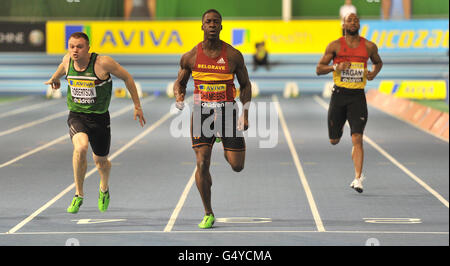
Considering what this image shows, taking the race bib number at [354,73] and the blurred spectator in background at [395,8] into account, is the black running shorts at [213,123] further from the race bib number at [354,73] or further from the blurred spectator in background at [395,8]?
the blurred spectator in background at [395,8]

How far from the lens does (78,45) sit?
25.0 ft

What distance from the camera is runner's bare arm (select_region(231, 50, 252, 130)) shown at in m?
7.58

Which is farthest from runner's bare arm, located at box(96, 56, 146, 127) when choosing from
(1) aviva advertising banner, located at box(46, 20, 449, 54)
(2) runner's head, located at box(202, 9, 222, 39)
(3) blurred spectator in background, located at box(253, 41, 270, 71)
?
(3) blurred spectator in background, located at box(253, 41, 270, 71)

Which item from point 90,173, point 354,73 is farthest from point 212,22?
point 90,173

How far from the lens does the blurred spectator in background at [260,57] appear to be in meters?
30.4

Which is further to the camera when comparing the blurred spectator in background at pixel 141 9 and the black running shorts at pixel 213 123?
the blurred spectator in background at pixel 141 9

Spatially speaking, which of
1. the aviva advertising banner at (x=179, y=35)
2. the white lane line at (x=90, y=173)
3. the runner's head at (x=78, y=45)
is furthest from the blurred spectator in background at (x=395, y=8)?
the runner's head at (x=78, y=45)

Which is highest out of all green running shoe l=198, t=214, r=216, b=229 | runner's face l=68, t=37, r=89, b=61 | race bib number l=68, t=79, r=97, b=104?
runner's face l=68, t=37, r=89, b=61

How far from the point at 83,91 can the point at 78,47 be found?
44cm

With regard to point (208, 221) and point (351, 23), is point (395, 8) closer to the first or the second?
point (351, 23)

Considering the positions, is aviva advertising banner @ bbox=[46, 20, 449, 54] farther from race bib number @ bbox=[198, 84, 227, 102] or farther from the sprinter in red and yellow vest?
race bib number @ bbox=[198, 84, 227, 102]

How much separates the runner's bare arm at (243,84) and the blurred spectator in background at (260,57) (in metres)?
22.7

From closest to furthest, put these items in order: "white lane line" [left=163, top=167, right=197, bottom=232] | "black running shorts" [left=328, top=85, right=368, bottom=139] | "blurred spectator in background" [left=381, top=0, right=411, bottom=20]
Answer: "white lane line" [left=163, top=167, right=197, bottom=232], "black running shorts" [left=328, top=85, right=368, bottom=139], "blurred spectator in background" [left=381, top=0, right=411, bottom=20]

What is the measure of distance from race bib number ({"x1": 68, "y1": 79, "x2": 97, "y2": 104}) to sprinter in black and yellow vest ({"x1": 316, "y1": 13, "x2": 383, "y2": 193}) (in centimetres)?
280
